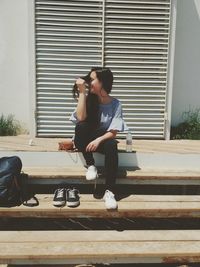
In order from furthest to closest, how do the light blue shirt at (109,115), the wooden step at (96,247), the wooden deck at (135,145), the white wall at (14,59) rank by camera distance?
the white wall at (14,59)
the wooden deck at (135,145)
the light blue shirt at (109,115)
the wooden step at (96,247)

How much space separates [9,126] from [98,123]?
91.2 inches

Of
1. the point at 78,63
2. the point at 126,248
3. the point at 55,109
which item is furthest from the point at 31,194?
the point at 78,63

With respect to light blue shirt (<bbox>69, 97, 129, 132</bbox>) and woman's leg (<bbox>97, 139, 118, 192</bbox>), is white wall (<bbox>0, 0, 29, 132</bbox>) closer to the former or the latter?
light blue shirt (<bbox>69, 97, 129, 132</bbox>)

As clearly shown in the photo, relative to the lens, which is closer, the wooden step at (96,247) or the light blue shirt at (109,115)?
the wooden step at (96,247)

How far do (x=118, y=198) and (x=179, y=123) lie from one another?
2899 millimetres

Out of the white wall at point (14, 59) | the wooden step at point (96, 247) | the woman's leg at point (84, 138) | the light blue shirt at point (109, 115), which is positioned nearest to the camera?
the wooden step at point (96, 247)

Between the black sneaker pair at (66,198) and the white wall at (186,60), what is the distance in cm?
316

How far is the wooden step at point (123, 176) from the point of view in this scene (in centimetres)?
421

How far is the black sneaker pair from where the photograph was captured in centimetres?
376

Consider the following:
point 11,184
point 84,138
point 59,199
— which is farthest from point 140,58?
point 11,184

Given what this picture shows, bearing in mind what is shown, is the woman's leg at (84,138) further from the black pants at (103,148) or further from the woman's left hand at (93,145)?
the woman's left hand at (93,145)

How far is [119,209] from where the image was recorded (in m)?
3.73

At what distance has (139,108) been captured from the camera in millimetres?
5918

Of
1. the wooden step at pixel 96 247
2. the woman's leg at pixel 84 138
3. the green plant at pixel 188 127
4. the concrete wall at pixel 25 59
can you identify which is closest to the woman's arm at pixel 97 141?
the woman's leg at pixel 84 138
